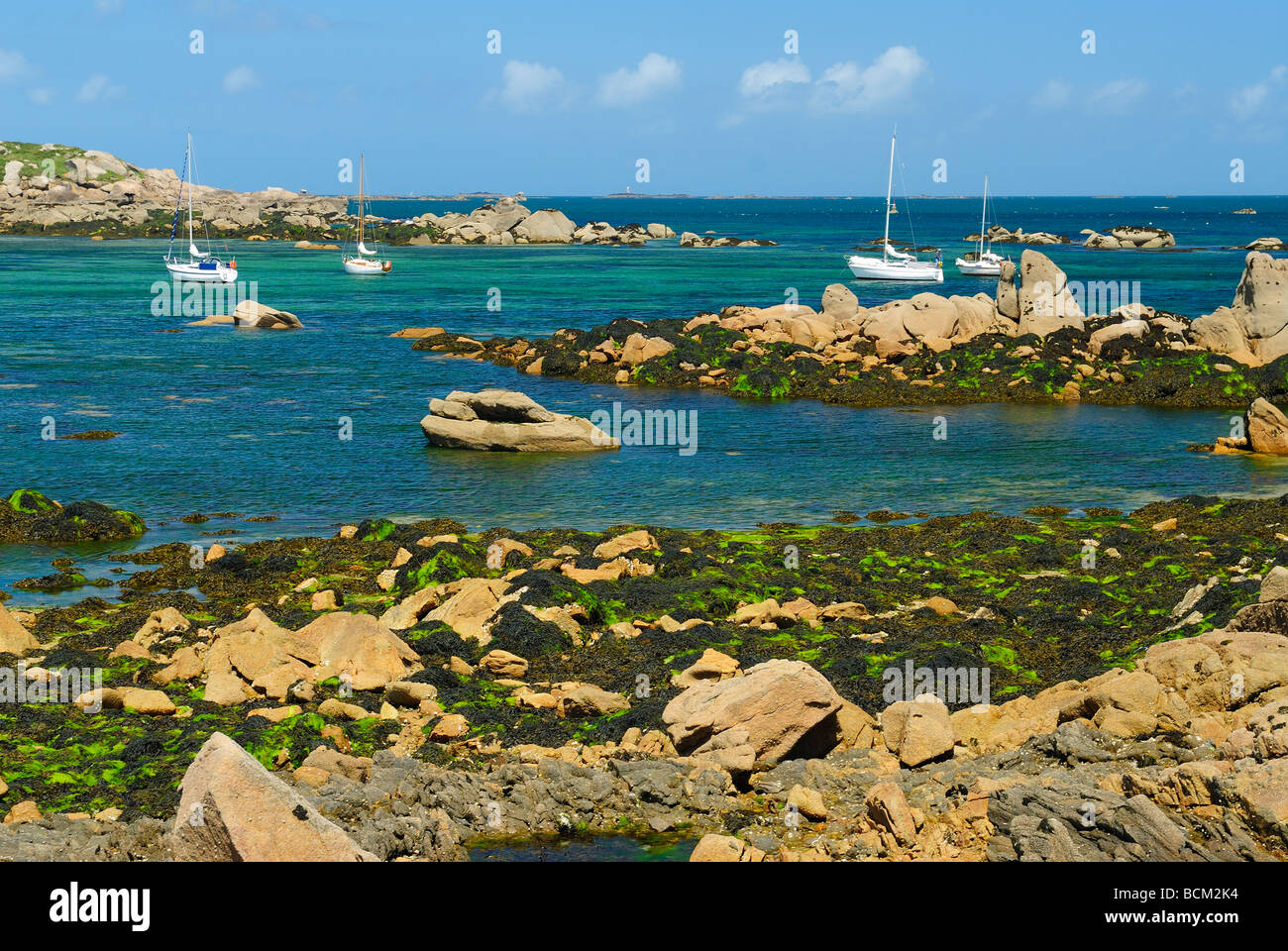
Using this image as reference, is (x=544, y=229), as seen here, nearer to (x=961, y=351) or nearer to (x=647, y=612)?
(x=961, y=351)

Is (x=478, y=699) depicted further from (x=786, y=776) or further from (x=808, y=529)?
(x=808, y=529)

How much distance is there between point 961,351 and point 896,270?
1859 inches

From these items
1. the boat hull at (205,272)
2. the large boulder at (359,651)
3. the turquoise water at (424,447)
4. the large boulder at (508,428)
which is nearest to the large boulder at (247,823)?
the large boulder at (359,651)

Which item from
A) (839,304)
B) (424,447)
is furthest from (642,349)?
(424,447)

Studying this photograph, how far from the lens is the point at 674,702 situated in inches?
602

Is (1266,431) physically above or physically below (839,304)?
below

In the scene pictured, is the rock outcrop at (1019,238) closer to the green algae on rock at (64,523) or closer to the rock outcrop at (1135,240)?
the rock outcrop at (1135,240)

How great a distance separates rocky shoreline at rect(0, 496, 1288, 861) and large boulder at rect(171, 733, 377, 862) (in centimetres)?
3

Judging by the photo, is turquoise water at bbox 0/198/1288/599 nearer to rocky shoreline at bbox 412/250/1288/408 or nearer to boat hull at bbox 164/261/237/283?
rocky shoreline at bbox 412/250/1288/408

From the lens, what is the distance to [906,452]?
124 ft

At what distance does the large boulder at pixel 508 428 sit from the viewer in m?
37.5

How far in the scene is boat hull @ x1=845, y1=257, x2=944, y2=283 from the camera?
98.4m
